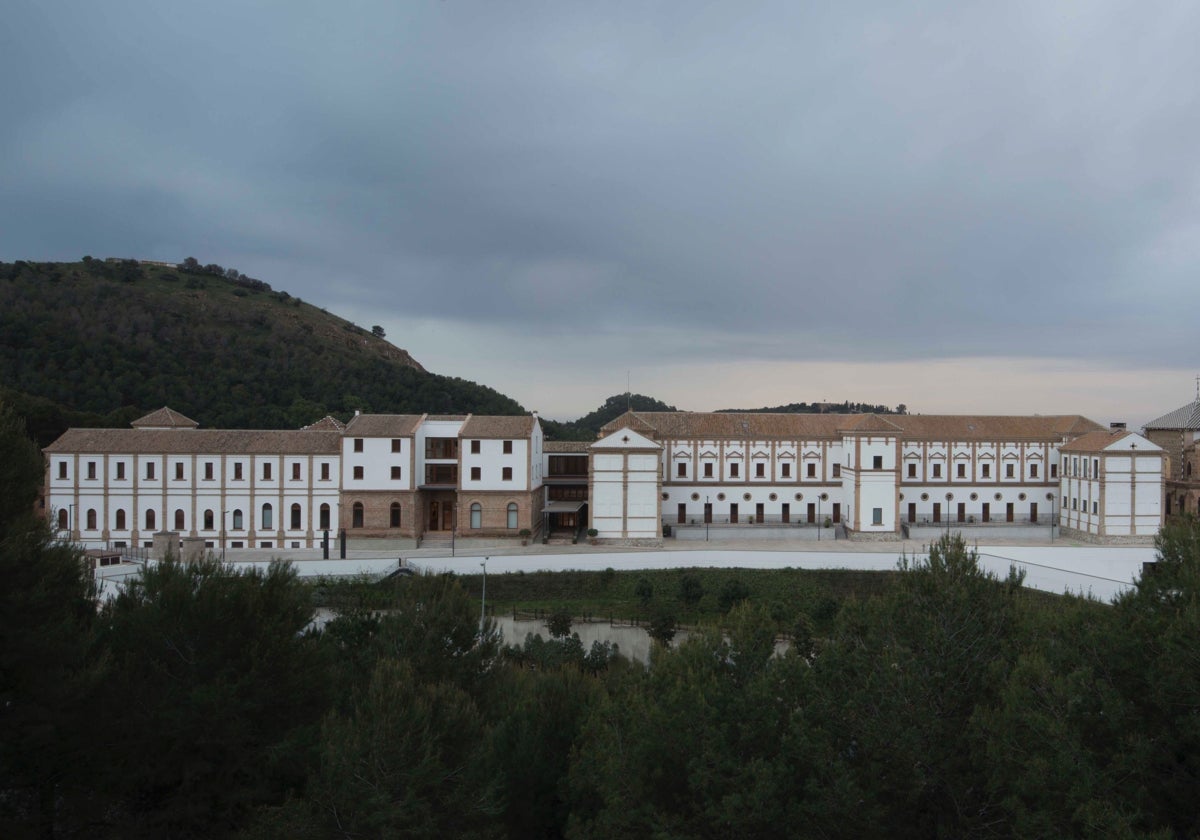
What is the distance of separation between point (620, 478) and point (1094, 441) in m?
24.5

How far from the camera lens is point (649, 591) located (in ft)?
97.5

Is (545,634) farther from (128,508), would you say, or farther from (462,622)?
(128,508)

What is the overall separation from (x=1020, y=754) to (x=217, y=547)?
3442 centimetres

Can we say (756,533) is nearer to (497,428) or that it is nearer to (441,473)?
(497,428)

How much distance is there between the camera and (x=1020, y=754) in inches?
413

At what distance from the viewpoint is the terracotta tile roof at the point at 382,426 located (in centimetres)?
3688

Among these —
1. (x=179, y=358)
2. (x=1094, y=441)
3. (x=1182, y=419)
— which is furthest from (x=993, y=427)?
(x=179, y=358)

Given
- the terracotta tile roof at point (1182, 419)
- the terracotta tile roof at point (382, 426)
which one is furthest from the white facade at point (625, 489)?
the terracotta tile roof at point (1182, 419)

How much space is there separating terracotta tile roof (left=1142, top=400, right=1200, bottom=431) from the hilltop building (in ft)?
2.03

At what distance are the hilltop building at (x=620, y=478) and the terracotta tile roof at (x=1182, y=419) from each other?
617 millimetres

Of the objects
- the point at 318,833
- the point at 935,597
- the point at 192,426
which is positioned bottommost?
the point at 318,833

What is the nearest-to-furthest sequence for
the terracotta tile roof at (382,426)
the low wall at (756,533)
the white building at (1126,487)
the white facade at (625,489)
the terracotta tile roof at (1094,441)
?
the terracotta tile roof at (382,426)
the white facade at (625,489)
the white building at (1126,487)
the terracotta tile roof at (1094,441)
the low wall at (756,533)

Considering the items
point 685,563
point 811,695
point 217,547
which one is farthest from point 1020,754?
point 217,547

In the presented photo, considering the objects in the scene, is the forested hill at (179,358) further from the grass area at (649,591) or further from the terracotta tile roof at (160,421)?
the grass area at (649,591)
